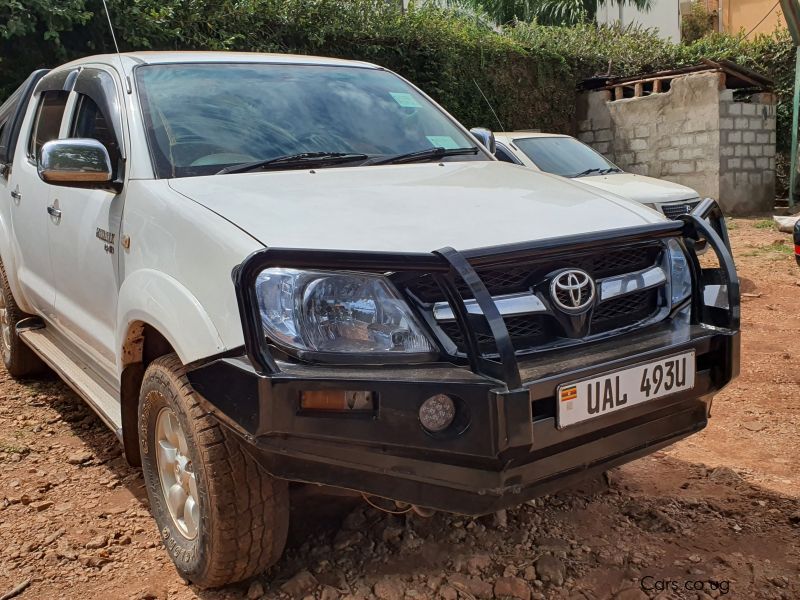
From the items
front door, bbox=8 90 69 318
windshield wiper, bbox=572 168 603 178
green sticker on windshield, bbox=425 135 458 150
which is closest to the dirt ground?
front door, bbox=8 90 69 318

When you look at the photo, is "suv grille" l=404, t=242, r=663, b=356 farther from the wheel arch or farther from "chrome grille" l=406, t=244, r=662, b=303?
the wheel arch

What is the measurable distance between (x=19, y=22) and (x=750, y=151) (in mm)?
11040

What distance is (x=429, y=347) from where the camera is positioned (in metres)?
1.98

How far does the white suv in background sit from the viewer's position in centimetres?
710

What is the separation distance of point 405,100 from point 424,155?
52 centimetres

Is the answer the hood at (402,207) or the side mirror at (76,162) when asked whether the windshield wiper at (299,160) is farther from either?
the side mirror at (76,162)

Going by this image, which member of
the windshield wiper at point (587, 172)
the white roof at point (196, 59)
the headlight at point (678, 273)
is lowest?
the windshield wiper at point (587, 172)

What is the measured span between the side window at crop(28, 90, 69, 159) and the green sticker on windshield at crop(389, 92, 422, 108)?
5.10 ft

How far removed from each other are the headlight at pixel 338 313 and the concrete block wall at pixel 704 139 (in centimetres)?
1135

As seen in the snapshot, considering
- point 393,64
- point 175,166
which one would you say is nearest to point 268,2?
point 393,64

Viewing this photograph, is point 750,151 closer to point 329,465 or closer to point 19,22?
point 19,22

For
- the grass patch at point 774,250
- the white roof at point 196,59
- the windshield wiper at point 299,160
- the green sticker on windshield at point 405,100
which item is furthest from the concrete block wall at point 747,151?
the windshield wiper at point 299,160

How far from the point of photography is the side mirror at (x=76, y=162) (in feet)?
8.76

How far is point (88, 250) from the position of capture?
3.03 metres
